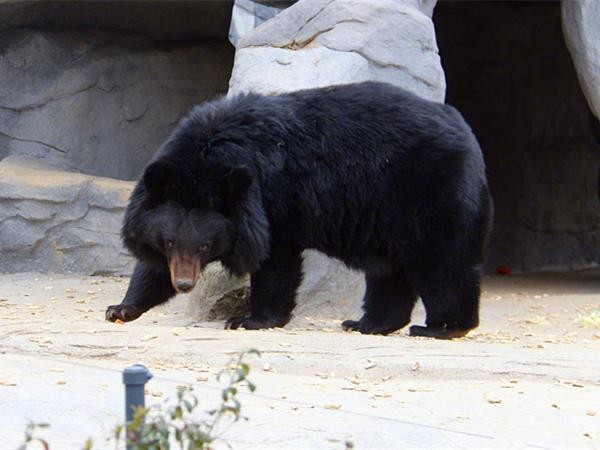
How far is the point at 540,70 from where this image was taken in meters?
14.4

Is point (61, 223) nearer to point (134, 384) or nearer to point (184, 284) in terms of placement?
point (184, 284)

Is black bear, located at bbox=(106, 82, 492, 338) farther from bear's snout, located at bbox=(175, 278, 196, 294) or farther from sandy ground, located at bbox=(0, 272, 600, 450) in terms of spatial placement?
sandy ground, located at bbox=(0, 272, 600, 450)

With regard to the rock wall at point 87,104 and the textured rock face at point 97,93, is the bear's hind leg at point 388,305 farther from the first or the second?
the textured rock face at point 97,93

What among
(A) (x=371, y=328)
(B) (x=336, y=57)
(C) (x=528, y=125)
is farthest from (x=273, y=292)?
(C) (x=528, y=125)

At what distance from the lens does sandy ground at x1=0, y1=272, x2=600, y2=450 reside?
3998 millimetres

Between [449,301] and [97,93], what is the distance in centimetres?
612

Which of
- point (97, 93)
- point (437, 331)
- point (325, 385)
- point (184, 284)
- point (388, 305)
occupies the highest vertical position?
point (97, 93)

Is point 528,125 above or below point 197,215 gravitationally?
above

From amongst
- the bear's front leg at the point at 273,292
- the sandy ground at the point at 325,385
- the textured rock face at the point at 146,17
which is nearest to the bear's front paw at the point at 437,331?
the sandy ground at the point at 325,385

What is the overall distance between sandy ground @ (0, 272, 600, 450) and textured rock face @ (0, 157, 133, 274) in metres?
3.55

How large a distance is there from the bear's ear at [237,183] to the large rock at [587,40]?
4.92 m

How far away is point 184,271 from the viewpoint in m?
6.16

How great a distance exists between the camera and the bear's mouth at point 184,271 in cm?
614

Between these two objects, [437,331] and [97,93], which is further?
[97,93]
